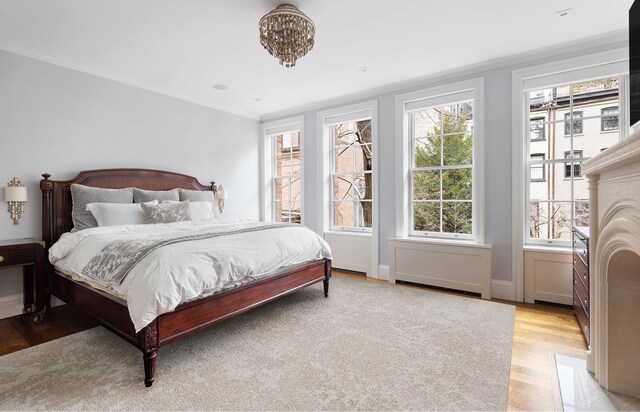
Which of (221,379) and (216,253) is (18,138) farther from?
(221,379)

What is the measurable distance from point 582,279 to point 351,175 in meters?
3.01

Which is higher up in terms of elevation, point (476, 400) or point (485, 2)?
point (485, 2)

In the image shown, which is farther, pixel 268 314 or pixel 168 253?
pixel 268 314

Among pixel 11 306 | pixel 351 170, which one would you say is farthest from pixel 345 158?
pixel 11 306

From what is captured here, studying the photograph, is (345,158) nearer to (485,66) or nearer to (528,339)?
(485,66)

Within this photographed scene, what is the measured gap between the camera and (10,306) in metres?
3.01

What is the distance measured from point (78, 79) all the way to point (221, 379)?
3.55 meters

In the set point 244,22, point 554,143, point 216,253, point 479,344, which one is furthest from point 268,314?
point 554,143

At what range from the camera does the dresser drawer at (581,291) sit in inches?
91.6

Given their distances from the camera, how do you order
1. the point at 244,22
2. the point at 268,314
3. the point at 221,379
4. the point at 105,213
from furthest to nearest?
1. the point at 105,213
2. the point at 268,314
3. the point at 244,22
4. the point at 221,379

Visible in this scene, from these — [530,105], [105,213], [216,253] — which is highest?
[530,105]

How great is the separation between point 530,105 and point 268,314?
3.51 metres

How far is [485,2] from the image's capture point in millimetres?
2422

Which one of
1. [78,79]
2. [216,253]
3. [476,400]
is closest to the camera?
[476,400]
